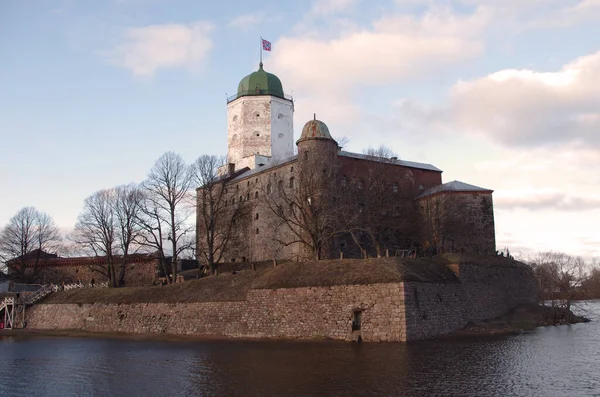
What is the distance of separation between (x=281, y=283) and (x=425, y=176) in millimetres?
30729

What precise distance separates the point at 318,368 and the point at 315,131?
31493 mm

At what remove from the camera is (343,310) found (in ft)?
102

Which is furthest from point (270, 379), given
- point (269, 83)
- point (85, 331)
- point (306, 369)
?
point (269, 83)

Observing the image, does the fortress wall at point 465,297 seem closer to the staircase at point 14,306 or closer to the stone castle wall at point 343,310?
the stone castle wall at point 343,310

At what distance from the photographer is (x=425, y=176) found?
Result: 2376 inches

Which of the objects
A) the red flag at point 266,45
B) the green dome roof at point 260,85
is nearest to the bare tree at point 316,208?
the green dome roof at point 260,85

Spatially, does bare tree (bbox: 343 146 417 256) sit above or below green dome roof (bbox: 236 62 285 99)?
below

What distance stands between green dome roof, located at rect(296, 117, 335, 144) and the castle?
11 cm

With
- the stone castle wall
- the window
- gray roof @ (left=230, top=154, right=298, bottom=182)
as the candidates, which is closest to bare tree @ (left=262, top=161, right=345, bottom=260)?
gray roof @ (left=230, top=154, right=298, bottom=182)

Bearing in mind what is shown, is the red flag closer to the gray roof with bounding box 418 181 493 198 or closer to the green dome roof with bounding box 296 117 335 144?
the green dome roof with bounding box 296 117 335 144

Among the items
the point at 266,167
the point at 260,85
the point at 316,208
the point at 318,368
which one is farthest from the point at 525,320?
the point at 260,85

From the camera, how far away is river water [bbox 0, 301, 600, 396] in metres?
17.8

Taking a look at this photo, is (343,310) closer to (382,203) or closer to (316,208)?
(316,208)

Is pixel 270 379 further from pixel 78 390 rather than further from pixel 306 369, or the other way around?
pixel 78 390
